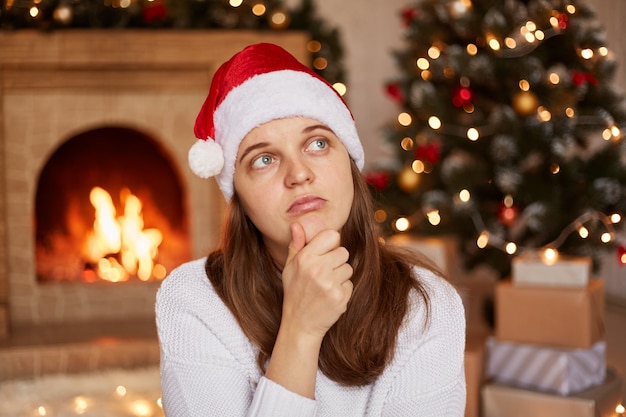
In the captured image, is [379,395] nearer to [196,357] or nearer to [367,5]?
[196,357]

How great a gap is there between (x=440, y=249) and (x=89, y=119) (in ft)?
4.81

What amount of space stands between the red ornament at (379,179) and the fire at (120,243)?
0.99 meters

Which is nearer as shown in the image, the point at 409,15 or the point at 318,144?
the point at 318,144

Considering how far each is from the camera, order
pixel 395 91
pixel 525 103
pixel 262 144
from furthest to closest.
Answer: pixel 395 91, pixel 525 103, pixel 262 144

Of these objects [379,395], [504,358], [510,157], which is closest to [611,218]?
[510,157]

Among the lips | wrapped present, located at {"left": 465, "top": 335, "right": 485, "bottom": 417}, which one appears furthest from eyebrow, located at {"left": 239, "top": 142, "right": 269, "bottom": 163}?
wrapped present, located at {"left": 465, "top": 335, "right": 485, "bottom": 417}

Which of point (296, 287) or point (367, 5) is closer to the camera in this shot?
point (296, 287)

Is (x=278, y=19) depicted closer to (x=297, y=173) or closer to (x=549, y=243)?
(x=549, y=243)

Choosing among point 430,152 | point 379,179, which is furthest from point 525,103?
point 379,179

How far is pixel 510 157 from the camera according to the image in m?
2.79

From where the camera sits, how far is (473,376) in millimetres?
2365

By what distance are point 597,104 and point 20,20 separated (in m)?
2.14

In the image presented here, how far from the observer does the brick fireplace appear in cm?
295

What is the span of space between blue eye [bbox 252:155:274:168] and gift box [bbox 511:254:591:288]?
1481 mm
